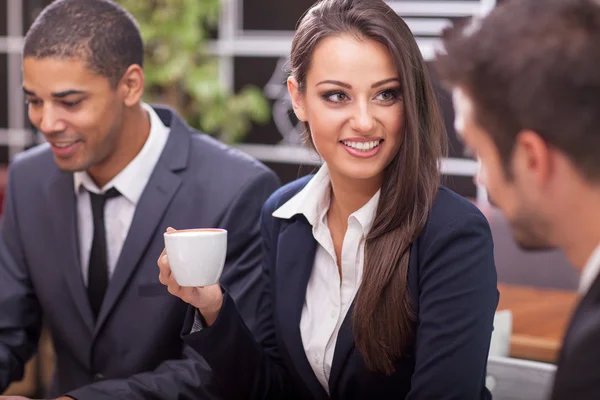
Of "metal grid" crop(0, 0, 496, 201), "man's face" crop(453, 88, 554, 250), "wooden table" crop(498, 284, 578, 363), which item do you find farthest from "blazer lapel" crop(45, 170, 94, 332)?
"metal grid" crop(0, 0, 496, 201)

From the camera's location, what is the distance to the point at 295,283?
65.0 inches

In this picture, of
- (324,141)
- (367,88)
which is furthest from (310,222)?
(367,88)

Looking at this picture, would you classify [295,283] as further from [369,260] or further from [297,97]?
[297,97]

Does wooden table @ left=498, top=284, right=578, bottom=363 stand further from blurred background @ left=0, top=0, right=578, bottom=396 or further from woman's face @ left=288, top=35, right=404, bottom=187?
blurred background @ left=0, top=0, right=578, bottom=396

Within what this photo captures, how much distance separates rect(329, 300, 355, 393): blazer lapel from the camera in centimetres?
153

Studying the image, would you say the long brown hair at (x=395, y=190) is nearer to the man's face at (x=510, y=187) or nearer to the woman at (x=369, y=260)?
the woman at (x=369, y=260)

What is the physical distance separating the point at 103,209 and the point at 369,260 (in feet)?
2.52

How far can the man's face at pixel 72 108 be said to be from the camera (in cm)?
185

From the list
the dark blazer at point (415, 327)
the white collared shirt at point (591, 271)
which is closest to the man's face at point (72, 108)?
the dark blazer at point (415, 327)

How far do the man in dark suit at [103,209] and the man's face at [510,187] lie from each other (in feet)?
2.90

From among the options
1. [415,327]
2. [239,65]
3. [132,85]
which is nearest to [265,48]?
[239,65]

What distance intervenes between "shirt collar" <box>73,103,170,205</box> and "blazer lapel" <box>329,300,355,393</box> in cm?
67

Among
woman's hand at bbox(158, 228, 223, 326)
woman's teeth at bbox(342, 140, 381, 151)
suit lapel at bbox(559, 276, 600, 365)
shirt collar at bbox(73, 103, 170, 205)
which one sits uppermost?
woman's teeth at bbox(342, 140, 381, 151)

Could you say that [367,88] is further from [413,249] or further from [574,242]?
[574,242]
